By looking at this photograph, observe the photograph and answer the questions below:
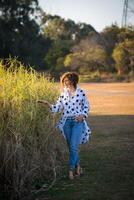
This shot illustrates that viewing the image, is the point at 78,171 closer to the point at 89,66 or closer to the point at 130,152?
the point at 130,152

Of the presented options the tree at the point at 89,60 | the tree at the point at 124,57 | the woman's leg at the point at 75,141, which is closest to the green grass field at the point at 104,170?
the woman's leg at the point at 75,141

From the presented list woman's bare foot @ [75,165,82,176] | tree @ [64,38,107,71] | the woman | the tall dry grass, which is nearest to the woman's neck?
the woman

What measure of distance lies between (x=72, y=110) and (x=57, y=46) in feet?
166

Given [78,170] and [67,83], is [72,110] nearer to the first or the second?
[67,83]

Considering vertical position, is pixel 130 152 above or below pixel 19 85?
below

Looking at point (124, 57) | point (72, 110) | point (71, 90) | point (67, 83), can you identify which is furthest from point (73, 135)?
point (124, 57)

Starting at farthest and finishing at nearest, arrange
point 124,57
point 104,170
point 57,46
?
point 57,46, point 124,57, point 104,170

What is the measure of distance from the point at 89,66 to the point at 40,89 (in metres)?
44.8

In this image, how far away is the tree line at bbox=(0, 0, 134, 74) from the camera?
4022 centimetres

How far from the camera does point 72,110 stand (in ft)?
24.4

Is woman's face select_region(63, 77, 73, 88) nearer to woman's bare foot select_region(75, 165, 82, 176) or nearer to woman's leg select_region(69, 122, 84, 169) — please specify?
woman's leg select_region(69, 122, 84, 169)

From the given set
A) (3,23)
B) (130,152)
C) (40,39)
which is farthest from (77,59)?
(130,152)

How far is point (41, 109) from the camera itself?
25.7 ft

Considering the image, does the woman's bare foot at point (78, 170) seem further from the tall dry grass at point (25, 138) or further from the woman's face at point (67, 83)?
the woman's face at point (67, 83)
